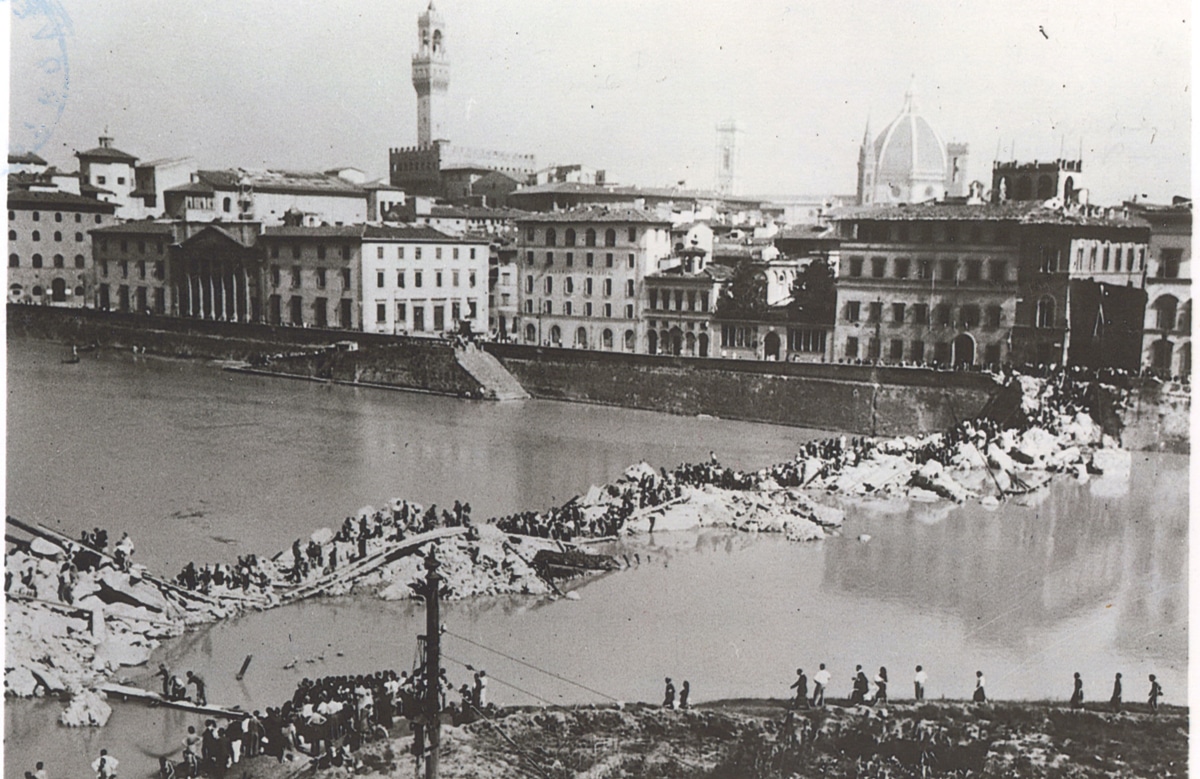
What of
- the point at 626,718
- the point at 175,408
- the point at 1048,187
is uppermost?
the point at 1048,187

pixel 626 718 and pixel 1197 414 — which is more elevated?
pixel 1197 414

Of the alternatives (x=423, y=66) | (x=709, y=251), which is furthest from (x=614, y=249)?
(x=423, y=66)

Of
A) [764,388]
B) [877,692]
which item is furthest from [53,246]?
[877,692]

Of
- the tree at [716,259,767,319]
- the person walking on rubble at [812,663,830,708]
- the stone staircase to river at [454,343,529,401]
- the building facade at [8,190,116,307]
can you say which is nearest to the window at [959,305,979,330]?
the tree at [716,259,767,319]

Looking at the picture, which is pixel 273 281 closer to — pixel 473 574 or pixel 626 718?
pixel 473 574

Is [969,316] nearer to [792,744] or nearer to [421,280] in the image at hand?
[792,744]

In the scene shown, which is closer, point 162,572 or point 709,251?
point 162,572

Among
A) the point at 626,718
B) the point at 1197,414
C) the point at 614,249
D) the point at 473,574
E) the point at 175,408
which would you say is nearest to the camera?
the point at 626,718

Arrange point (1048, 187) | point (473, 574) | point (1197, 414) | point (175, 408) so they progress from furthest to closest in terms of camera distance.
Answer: point (175, 408)
point (1048, 187)
point (473, 574)
point (1197, 414)
